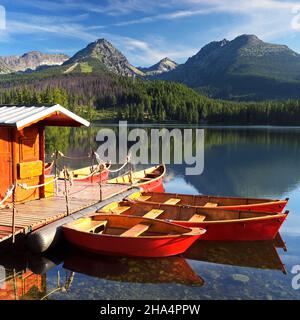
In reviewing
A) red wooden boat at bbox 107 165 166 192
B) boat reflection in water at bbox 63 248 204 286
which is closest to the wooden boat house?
boat reflection in water at bbox 63 248 204 286

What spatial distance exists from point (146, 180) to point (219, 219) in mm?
10218

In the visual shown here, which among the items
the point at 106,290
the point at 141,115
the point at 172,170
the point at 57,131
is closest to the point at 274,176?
the point at 172,170

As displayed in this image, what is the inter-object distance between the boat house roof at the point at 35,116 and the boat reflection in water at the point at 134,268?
551 cm

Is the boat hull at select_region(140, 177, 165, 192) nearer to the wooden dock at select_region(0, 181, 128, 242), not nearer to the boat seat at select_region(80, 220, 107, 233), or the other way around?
the wooden dock at select_region(0, 181, 128, 242)

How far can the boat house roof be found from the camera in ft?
48.7

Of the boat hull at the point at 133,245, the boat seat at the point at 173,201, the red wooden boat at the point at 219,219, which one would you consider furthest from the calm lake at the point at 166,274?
the boat seat at the point at 173,201

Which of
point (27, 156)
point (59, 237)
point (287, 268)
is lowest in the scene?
point (287, 268)

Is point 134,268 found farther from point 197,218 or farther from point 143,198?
point 143,198

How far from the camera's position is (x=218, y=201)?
64.5 feet

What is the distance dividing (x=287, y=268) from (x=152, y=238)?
5314 millimetres

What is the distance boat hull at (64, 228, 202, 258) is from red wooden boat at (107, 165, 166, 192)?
8643mm

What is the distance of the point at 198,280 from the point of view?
13016 millimetres

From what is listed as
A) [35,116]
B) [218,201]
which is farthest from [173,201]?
[35,116]
